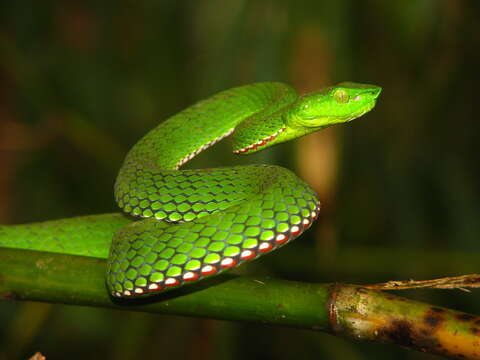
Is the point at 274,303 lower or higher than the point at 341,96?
lower

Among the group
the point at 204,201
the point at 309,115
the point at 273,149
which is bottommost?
the point at 273,149

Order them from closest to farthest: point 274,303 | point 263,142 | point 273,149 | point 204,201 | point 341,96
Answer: point 274,303, point 204,201, point 341,96, point 263,142, point 273,149

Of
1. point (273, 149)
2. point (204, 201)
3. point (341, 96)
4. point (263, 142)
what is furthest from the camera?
point (273, 149)

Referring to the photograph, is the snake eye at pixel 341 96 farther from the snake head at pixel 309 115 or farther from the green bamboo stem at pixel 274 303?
the green bamboo stem at pixel 274 303

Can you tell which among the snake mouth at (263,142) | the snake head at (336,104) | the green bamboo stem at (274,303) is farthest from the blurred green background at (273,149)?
the green bamboo stem at (274,303)

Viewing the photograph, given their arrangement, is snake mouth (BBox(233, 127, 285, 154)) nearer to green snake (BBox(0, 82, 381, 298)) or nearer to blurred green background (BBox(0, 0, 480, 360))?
green snake (BBox(0, 82, 381, 298))

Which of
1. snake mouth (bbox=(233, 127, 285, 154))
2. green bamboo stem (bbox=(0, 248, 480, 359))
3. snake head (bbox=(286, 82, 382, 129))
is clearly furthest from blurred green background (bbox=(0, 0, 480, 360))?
green bamboo stem (bbox=(0, 248, 480, 359))

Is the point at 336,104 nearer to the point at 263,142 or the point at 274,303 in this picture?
the point at 263,142

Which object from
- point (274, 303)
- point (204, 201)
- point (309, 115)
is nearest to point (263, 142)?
point (309, 115)
